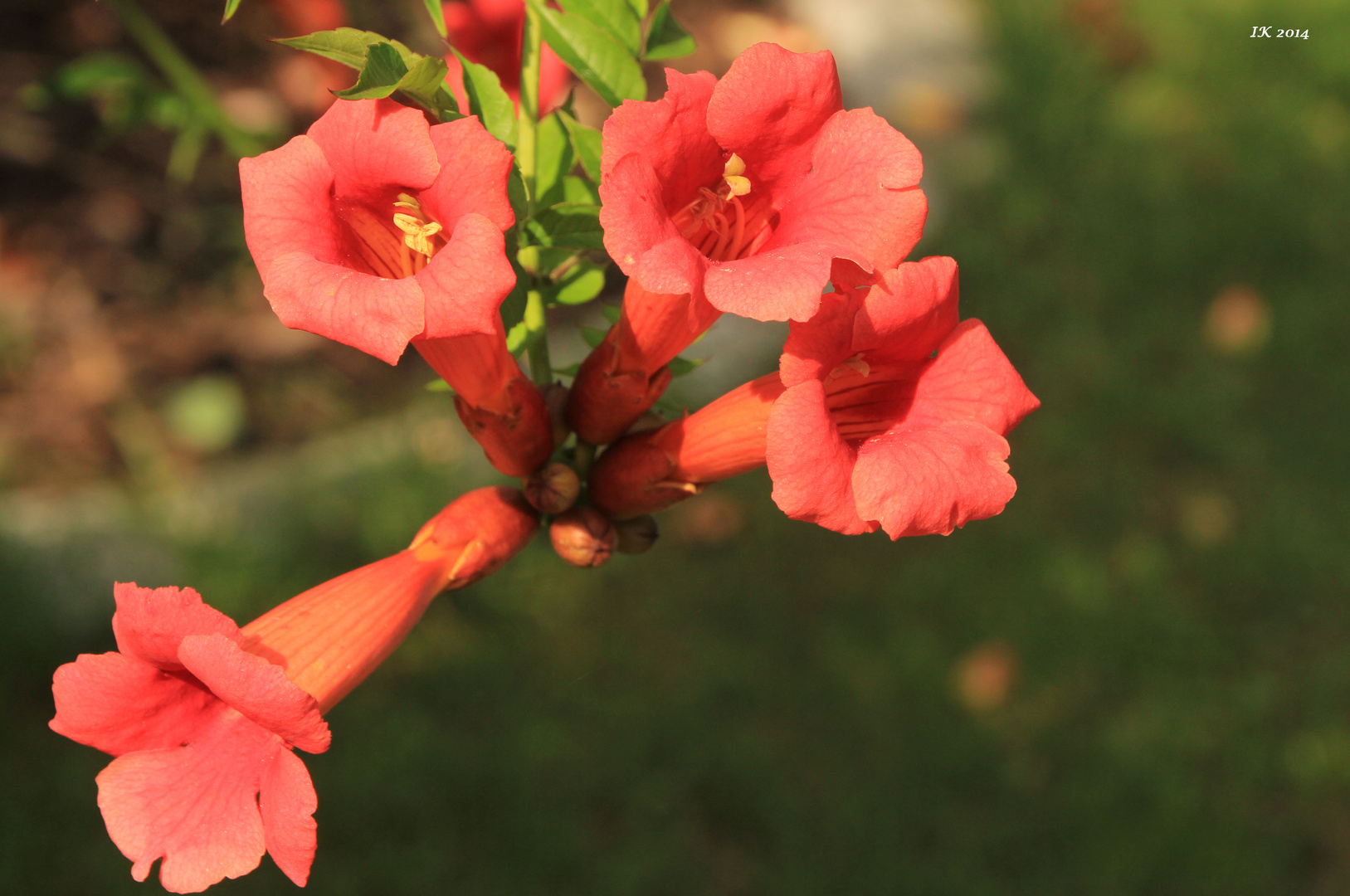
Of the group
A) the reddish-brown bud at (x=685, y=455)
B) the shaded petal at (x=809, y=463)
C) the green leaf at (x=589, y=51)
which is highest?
the green leaf at (x=589, y=51)

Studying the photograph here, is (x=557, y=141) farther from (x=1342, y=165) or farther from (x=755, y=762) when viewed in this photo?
(x=1342, y=165)

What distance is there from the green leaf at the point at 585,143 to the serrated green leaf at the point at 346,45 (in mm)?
300

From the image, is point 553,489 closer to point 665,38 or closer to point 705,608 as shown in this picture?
point 665,38

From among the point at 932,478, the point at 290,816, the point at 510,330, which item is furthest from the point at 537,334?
the point at 290,816

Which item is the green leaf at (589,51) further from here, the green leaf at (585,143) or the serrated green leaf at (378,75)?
the serrated green leaf at (378,75)

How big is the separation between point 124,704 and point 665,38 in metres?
1.35

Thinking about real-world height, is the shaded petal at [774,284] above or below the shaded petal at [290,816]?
above

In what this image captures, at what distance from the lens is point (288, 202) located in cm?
137

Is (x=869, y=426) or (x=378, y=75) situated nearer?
(x=378, y=75)

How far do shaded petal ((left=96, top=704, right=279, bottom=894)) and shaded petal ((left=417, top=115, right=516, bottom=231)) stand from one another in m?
0.79

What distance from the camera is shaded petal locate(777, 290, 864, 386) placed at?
1398mm

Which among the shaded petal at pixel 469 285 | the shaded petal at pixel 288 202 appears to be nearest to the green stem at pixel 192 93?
the shaded petal at pixel 288 202

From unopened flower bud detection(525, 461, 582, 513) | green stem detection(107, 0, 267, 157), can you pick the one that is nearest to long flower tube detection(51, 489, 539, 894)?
unopened flower bud detection(525, 461, 582, 513)

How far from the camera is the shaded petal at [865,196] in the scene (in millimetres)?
1391
